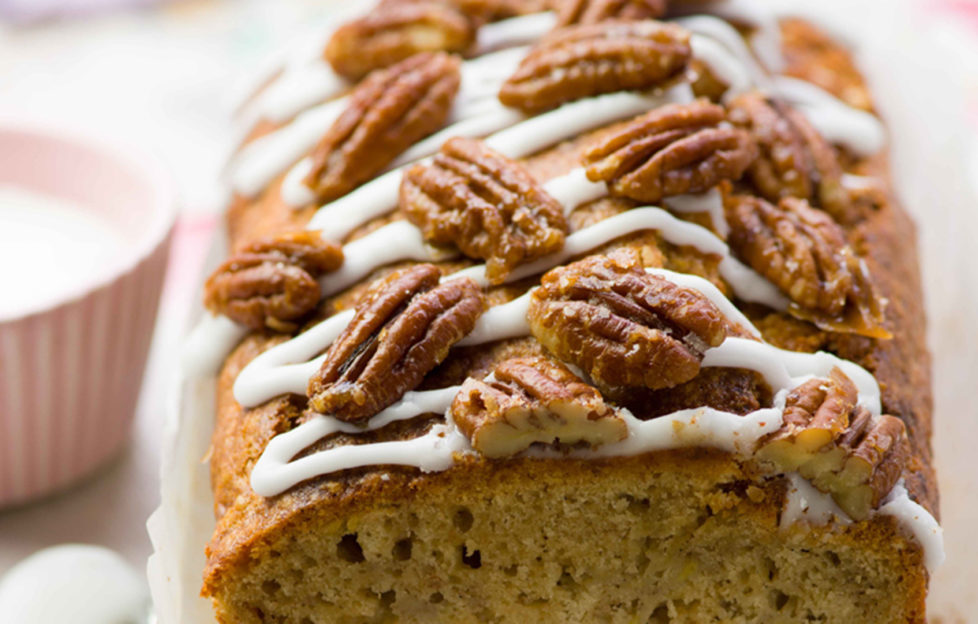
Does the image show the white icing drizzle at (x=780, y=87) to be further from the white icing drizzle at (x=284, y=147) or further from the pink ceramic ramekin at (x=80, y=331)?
the pink ceramic ramekin at (x=80, y=331)

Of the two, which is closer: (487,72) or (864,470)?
(864,470)

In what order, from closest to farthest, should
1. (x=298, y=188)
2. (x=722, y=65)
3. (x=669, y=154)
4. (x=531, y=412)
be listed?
(x=531, y=412), (x=669, y=154), (x=298, y=188), (x=722, y=65)

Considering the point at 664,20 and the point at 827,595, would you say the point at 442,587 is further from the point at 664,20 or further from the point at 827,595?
the point at 664,20

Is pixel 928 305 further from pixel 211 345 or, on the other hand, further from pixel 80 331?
pixel 80 331

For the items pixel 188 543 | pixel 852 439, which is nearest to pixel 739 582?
pixel 852 439

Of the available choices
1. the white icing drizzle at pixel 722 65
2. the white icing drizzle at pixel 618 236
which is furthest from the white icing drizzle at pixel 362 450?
the white icing drizzle at pixel 722 65

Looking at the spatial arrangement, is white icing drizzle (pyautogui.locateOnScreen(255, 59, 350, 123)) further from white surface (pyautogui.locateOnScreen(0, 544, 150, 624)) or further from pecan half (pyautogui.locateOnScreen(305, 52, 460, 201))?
white surface (pyautogui.locateOnScreen(0, 544, 150, 624))

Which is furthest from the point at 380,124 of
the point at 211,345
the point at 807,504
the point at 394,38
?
the point at 807,504
